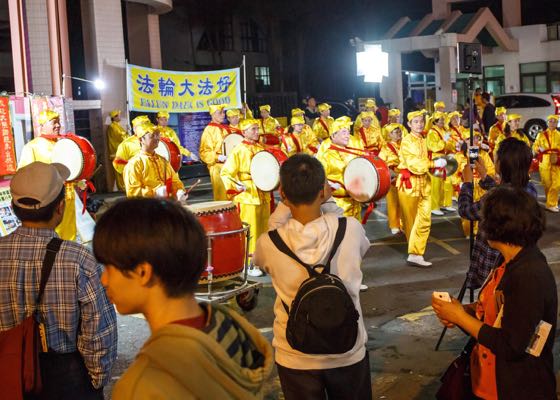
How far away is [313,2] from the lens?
3666 cm

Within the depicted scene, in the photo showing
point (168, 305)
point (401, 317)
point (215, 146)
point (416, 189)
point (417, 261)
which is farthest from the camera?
point (215, 146)

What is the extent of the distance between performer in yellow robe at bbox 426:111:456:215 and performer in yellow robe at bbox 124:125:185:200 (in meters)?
5.09

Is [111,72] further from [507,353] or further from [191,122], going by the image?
[507,353]

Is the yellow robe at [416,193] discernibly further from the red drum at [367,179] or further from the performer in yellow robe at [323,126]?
the performer in yellow robe at [323,126]

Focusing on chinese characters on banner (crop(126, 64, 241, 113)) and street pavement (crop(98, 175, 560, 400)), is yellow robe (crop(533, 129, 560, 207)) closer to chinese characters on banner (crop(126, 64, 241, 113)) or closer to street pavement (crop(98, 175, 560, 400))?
street pavement (crop(98, 175, 560, 400))

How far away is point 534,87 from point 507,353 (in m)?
32.4

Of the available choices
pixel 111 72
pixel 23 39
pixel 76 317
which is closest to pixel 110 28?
pixel 111 72

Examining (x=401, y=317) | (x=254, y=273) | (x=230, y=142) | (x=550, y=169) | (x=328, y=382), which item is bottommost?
(x=401, y=317)

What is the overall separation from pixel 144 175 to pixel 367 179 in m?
2.47

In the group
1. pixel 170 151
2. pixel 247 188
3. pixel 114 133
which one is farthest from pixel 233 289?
pixel 114 133

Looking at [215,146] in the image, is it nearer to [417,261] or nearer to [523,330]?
[417,261]

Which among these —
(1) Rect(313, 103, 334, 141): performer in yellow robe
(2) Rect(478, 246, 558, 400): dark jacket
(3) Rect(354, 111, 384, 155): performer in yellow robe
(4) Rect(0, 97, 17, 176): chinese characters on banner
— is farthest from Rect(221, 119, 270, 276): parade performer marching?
(1) Rect(313, 103, 334, 141): performer in yellow robe

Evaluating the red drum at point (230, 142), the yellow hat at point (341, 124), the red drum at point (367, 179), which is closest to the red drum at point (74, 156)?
the yellow hat at point (341, 124)

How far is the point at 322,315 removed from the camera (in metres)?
3.00
